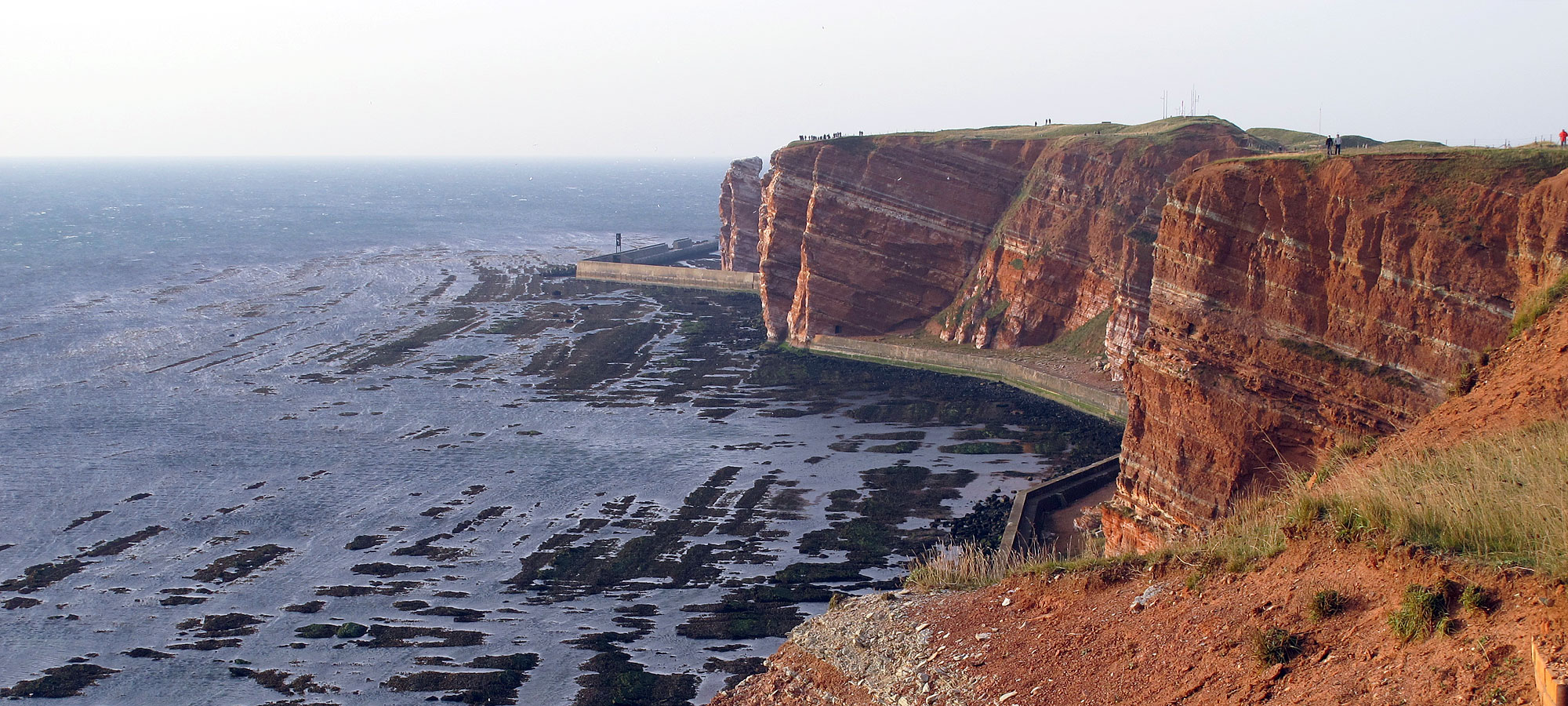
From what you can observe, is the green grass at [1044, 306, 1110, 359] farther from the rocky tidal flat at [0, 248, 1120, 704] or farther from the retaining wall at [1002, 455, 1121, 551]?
the retaining wall at [1002, 455, 1121, 551]

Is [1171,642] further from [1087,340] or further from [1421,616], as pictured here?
[1087,340]

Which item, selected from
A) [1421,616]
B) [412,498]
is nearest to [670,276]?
[412,498]

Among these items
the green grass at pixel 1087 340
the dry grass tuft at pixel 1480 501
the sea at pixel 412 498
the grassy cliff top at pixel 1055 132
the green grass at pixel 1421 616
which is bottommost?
the sea at pixel 412 498

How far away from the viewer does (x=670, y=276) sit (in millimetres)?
89312

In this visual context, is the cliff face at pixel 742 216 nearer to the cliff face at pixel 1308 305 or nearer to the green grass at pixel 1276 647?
the cliff face at pixel 1308 305

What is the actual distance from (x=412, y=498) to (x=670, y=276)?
53.2 m

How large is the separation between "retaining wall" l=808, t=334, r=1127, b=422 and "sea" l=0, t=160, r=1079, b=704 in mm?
5633

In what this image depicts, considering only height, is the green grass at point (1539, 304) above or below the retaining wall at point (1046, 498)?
above

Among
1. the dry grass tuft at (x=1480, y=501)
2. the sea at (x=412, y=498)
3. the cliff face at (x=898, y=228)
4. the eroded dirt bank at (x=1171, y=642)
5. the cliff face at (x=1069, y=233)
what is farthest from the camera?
the cliff face at (x=898, y=228)

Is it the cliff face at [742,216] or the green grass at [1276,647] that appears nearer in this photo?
the green grass at [1276,647]

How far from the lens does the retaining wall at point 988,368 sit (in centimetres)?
4803

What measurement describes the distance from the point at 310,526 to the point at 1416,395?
29.2m

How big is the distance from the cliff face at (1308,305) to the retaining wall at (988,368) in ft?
56.7

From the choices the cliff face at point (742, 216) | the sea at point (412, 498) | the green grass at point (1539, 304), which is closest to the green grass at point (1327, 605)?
the green grass at point (1539, 304)
